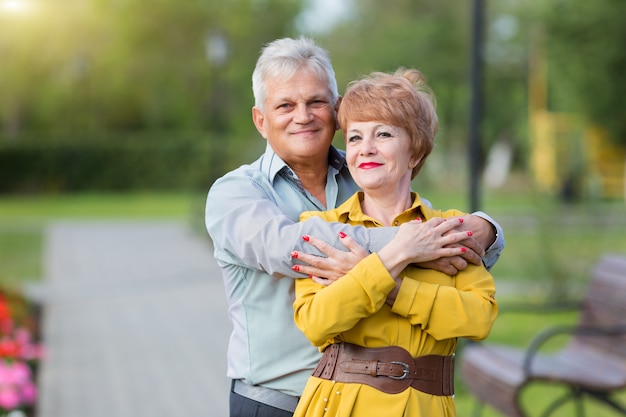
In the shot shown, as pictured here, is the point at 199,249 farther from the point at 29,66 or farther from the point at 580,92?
the point at 29,66

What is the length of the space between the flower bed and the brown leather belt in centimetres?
292

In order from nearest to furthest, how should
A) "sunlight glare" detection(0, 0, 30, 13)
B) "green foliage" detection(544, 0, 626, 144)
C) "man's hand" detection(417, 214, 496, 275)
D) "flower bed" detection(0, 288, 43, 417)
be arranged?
"man's hand" detection(417, 214, 496, 275) → "flower bed" detection(0, 288, 43, 417) → "sunlight glare" detection(0, 0, 30, 13) → "green foliage" detection(544, 0, 626, 144)

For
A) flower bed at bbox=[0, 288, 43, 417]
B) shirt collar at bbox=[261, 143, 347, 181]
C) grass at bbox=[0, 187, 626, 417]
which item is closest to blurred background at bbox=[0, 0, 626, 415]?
grass at bbox=[0, 187, 626, 417]

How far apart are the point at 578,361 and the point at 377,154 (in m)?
3.70

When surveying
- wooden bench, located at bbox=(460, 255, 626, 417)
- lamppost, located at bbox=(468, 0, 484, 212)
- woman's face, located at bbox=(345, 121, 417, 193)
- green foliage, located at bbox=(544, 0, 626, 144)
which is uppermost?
green foliage, located at bbox=(544, 0, 626, 144)

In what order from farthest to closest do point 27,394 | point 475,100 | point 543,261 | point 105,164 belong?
point 105,164
point 543,261
point 475,100
point 27,394

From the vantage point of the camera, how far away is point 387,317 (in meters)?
2.46

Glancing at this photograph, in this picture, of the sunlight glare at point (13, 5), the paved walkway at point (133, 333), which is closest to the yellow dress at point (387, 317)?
the paved walkway at point (133, 333)

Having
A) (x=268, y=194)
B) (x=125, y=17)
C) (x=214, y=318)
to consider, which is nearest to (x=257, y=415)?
(x=268, y=194)

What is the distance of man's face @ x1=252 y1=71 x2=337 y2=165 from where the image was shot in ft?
8.89

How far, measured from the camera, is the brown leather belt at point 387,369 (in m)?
2.45

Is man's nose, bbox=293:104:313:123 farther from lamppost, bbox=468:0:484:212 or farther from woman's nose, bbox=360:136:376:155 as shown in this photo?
lamppost, bbox=468:0:484:212

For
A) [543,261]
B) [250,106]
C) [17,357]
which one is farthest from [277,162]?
[250,106]

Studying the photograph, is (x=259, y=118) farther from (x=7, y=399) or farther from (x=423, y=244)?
(x=7, y=399)
